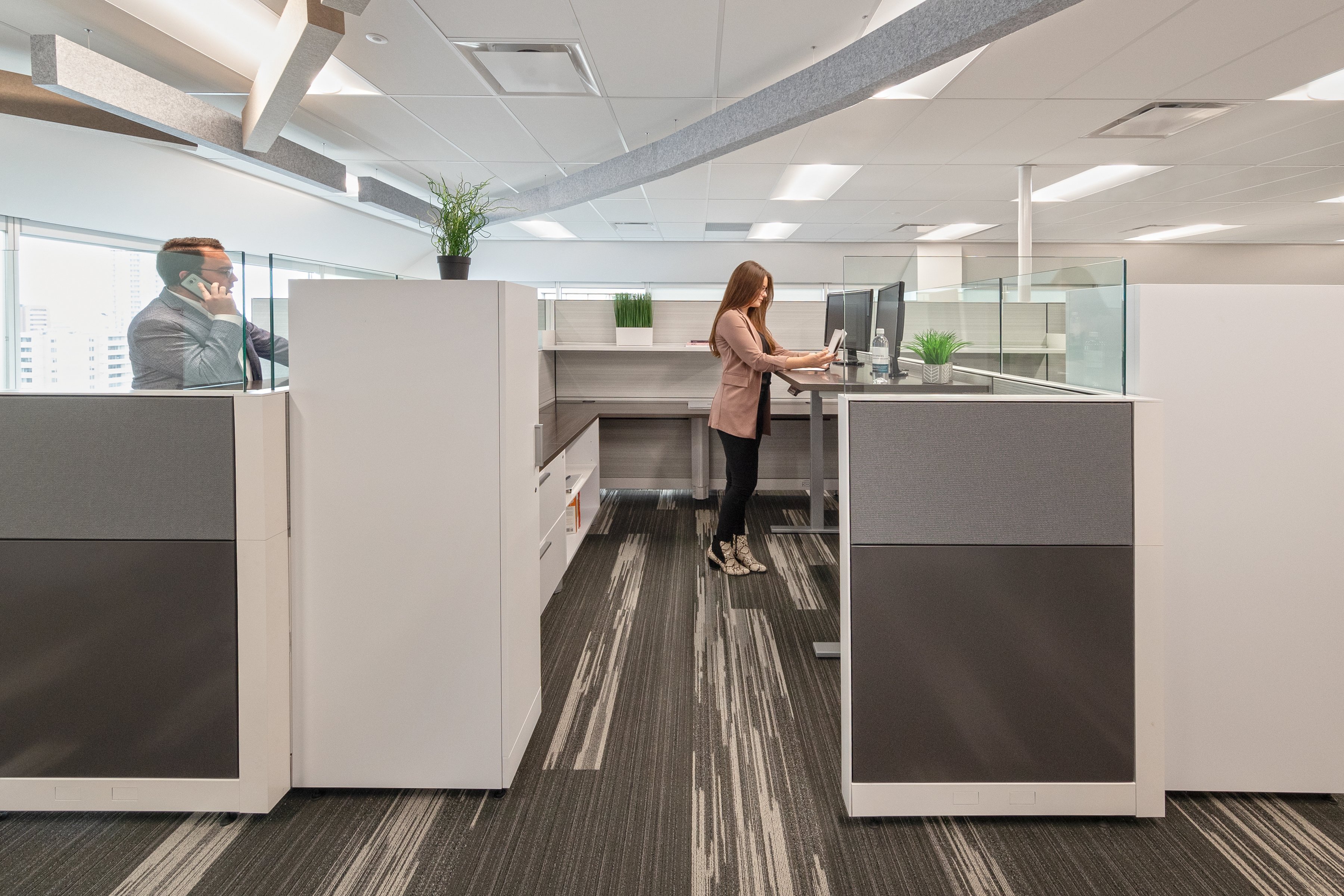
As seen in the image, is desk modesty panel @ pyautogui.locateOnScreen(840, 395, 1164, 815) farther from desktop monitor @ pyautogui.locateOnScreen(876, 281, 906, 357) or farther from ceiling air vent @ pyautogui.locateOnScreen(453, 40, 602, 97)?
ceiling air vent @ pyautogui.locateOnScreen(453, 40, 602, 97)

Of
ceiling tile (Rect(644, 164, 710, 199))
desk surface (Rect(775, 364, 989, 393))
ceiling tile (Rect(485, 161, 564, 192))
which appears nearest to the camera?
desk surface (Rect(775, 364, 989, 393))

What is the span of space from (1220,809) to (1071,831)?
0.37 m

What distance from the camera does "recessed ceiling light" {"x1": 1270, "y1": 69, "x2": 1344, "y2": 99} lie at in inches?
153

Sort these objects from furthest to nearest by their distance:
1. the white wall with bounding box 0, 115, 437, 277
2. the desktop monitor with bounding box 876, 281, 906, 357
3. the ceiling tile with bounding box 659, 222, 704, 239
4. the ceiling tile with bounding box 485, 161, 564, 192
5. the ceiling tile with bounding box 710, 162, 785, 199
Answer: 1. the ceiling tile with bounding box 659, 222, 704, 239
2. the ceiling tile with bounding box 710, 162, 785, 199
3. the ceiling tile with bounding box 485, 161, 564, 192
4. the white wall with bounding box 0, 115, 437, 277
5. the desktop monitor with bounding box 876, 281, 906, 357

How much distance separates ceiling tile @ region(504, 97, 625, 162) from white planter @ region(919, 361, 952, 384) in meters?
2.85

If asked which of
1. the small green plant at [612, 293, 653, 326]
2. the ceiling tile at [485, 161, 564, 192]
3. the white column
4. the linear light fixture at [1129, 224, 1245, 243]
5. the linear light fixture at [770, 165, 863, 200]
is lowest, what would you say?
the small green plant at [612, 293, 653, 326]

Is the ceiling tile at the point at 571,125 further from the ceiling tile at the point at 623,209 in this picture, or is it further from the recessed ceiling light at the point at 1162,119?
the recessed ceiling light at the point at 1162,119

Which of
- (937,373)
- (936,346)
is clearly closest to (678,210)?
(936,346)

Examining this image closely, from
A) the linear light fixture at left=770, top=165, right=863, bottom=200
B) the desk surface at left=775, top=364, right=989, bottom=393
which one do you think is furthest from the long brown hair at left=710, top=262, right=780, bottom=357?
the linear light fixture at left=770, top=165, right=863, bottom=200

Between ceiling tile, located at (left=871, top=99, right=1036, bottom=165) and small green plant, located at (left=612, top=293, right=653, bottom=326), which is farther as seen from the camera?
small green plant, located at (left=612, top=293, right=653, bottom=326)

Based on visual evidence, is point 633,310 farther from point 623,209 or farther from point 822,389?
point 623,209

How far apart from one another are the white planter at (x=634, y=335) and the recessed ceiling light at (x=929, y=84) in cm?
183

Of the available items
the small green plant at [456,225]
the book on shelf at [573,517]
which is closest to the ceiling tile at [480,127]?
the book on shelf at [573,517]

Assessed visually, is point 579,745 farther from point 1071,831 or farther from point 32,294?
point 32,294
